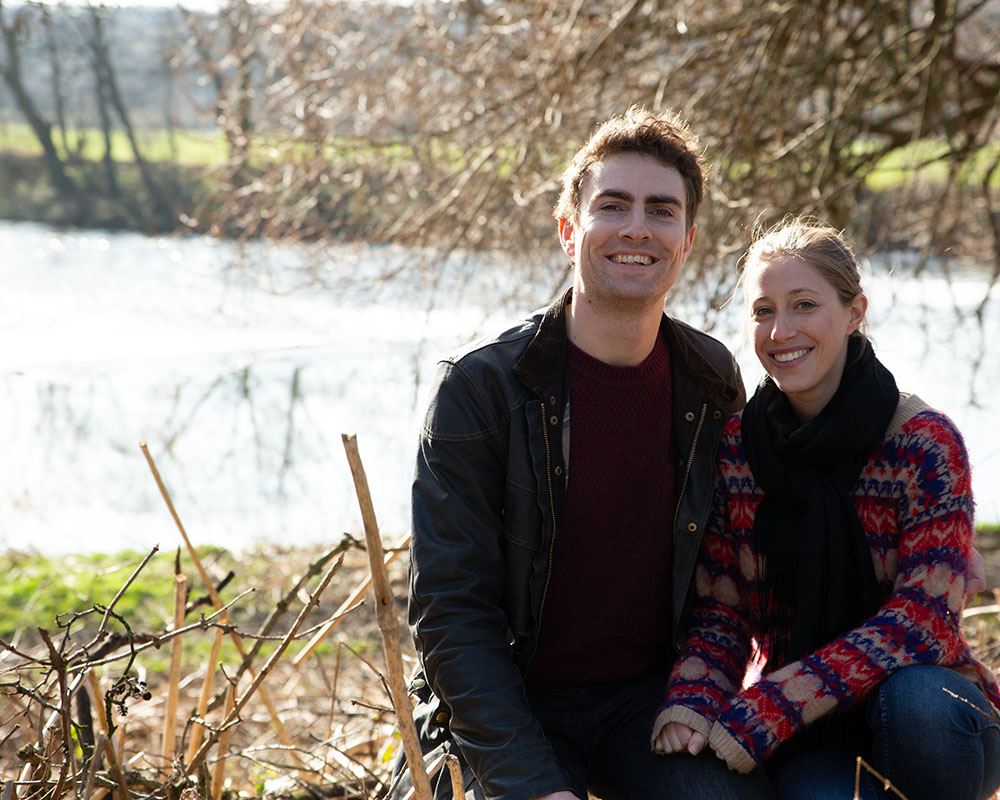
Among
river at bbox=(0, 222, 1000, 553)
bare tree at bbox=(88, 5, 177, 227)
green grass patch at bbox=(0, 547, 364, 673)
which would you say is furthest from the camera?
bare tree at bbox=(88, 5, 177, 227)

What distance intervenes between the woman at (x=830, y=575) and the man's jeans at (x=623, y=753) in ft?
0.13

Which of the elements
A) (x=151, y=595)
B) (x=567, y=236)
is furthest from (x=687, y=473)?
(x=151, y=595)

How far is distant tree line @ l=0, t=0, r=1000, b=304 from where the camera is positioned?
482 centimetres

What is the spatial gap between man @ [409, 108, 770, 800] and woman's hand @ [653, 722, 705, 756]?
2cm

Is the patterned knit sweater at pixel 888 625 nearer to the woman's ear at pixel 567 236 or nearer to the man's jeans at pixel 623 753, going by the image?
the man's jeans at pixel 623 753

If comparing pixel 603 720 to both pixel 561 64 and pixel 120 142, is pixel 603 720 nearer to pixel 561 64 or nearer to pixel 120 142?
pixel 561 64

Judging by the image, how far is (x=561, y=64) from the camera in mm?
4871

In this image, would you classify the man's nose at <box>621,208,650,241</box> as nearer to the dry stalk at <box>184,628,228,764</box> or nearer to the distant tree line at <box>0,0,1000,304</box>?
the dry stalk at <box>184,628,228,764</box>

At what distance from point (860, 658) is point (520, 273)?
12.5 ft

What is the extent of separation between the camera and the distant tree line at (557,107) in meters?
4.82

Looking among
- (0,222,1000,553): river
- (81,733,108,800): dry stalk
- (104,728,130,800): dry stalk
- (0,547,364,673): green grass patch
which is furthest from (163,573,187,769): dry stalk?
(0,222,1000,553): river

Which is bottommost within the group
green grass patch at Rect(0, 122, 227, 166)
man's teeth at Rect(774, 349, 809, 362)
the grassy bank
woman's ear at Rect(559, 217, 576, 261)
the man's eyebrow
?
man's teeth at Rect(774, 349, 809, 362)

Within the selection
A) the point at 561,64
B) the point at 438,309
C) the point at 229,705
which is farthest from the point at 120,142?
the point at 229,705

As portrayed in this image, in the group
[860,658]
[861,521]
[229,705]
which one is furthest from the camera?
[229,705]
